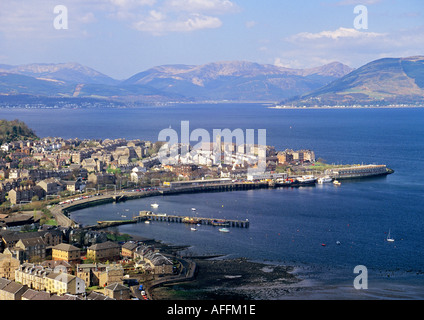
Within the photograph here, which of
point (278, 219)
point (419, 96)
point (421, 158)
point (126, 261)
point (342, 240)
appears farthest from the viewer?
point (419, 96)

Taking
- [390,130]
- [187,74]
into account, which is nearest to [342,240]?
[390,130]

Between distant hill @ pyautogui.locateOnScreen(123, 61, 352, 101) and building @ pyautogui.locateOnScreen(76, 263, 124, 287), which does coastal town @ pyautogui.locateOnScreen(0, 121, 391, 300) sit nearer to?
building @ pyautogui.locateOnScreen(76, 263, 124, 287)

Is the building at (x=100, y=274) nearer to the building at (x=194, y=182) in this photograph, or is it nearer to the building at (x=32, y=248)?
the building at (x=32, y=248)

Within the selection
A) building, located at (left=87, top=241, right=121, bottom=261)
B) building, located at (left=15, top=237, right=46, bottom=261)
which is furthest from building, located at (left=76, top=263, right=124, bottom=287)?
building, located at (left=15, top=237, right=46, bottom=261)

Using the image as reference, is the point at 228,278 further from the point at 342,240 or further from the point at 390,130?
the point at 390,130

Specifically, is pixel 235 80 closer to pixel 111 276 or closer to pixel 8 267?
pixel 8 267
